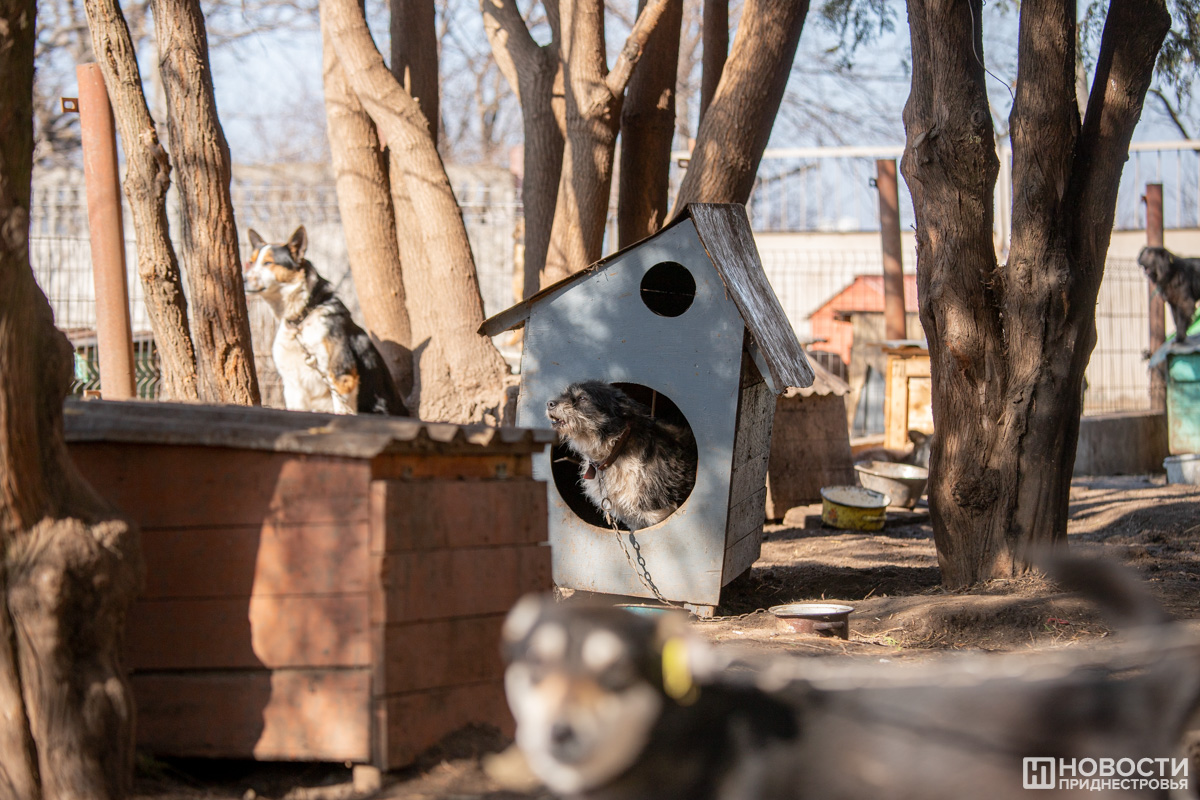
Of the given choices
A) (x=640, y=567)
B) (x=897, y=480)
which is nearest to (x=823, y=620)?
(x=640, y=567)

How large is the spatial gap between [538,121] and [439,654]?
20.6 feet

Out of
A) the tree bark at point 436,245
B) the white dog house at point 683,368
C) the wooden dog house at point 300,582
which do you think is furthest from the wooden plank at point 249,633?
the tree bark at point 436,245

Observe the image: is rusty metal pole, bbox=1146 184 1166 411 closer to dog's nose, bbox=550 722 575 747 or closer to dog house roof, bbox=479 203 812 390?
dog house roof, bbox=479 203 812 390

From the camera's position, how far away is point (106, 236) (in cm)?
603

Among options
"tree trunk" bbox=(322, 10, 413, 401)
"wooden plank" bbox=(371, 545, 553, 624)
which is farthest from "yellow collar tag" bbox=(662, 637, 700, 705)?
"tree trunk" bbox=(322, 10, 413, 401)

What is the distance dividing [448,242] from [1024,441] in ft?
14.6

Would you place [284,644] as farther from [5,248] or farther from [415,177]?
[415,177]

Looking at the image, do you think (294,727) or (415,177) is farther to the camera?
(415,177)

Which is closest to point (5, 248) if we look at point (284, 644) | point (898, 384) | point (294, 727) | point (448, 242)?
point (284, 644)

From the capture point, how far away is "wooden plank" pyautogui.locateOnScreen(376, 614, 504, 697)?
2.70 metres

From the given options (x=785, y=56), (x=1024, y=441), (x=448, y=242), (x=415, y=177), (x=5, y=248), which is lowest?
(x=1024, y=441)

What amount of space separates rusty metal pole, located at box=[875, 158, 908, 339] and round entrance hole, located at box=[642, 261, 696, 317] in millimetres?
6907

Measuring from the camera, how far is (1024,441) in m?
5.48

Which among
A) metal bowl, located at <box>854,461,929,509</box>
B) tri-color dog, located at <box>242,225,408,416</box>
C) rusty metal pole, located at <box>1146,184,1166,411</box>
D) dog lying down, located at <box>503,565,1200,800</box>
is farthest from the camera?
rusty metal pole, located at <box>1146,184,1166,411</box>
